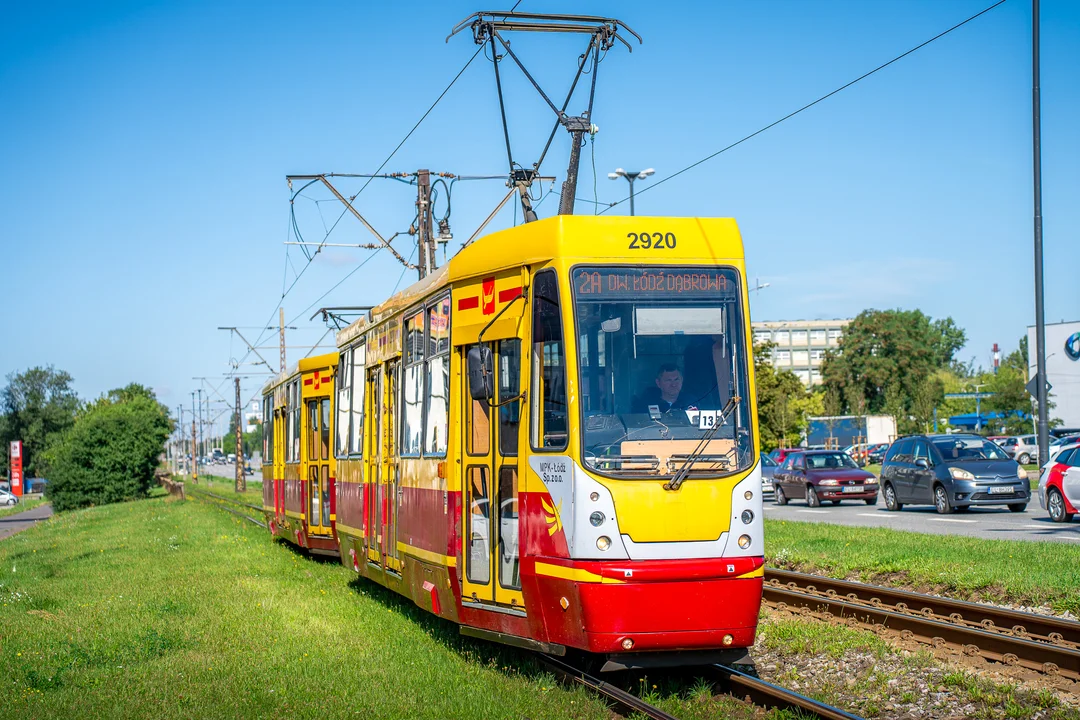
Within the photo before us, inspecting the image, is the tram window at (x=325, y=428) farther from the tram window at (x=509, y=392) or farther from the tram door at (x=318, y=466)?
the tram window at (x=509, y=392)

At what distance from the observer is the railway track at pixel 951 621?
9234mm

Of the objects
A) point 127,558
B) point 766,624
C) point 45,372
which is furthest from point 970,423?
point 45,372

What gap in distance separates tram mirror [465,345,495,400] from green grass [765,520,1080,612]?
22.0 feet

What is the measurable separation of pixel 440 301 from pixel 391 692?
3.50 m

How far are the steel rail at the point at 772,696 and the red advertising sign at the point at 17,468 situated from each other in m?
82.1

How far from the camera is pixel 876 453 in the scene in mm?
66938

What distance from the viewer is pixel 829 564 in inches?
644

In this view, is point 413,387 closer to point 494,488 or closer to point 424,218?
point 494,488

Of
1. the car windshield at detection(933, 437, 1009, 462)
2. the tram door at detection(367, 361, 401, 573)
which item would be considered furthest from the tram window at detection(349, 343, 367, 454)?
the car windshield at detection(933, 437, 1009, 462)

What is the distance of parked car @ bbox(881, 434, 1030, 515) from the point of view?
24.3 meters

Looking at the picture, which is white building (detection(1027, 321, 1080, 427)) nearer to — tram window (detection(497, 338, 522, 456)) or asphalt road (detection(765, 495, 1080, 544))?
asphalt road (detection(765, 495, 1080, 544))

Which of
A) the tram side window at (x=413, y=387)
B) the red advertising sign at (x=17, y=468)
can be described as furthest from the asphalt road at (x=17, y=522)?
the tram side window at (x=413, y=387)

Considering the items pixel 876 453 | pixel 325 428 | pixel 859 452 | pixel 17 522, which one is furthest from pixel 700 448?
pixel 876 453

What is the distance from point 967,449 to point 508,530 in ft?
60.7
